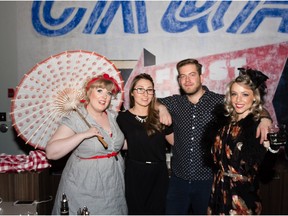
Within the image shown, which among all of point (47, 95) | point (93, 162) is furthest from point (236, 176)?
point (47, 95)

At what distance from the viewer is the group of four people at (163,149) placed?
2.08 metres

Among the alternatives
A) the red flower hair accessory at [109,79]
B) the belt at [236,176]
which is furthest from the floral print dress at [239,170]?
the red flower hair accessory at [109,79]

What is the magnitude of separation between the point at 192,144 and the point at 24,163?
1.80 metres

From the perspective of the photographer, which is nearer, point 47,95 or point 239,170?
point 239,170

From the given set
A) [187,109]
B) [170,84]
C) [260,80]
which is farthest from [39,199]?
[260,80]

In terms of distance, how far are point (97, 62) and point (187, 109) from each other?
855 millimetres

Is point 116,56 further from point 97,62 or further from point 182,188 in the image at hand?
point 182,188

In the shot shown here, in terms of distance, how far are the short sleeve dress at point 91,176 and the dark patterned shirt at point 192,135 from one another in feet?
1.91

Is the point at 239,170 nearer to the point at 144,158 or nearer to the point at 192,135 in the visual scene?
the point at 192,135

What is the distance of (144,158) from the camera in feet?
8.09

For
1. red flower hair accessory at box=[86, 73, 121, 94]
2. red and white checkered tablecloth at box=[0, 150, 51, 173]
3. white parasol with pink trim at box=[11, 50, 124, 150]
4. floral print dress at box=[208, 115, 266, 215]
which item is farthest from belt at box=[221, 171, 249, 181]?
red and white checkered tablecloth at box=[0, 150, 51, 173]

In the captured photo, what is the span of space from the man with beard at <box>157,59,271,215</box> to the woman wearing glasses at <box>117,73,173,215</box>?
13 cm

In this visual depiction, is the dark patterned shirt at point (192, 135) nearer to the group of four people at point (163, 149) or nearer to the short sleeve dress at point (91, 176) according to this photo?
the group of four people at point (163, 149)

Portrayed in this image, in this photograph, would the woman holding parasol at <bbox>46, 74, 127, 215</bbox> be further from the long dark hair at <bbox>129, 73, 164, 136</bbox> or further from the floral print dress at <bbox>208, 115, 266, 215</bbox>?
the floral print dress at <bbox>208, 115, 266, 215</bbox>
